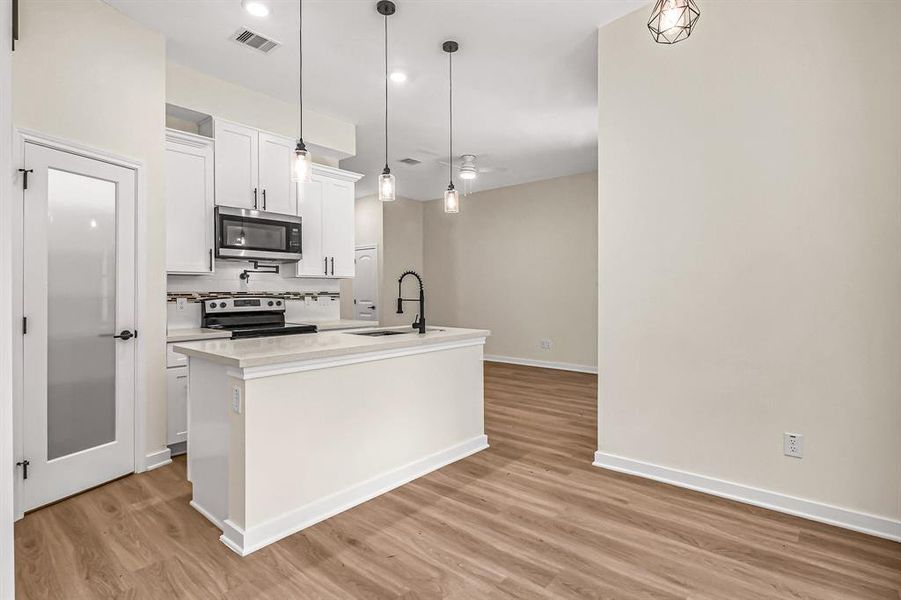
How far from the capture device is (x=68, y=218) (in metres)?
2.86

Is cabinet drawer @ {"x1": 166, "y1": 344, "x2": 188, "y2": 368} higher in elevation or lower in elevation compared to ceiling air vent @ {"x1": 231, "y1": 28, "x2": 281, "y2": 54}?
lower

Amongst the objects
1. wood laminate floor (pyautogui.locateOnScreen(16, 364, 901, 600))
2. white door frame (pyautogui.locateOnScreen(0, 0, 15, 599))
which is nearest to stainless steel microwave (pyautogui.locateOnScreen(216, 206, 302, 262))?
wood laminate floor (pyautogui.locateOnScreen(16, 364, 901, 600))

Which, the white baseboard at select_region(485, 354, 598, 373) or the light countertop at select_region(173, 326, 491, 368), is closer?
the light countertop at select_region(173, 326, 491, 368)

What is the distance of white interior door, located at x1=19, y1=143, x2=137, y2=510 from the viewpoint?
2.67m

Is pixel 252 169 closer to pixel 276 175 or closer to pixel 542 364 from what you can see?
pixel 276 175

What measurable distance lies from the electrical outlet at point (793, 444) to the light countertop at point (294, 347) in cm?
200

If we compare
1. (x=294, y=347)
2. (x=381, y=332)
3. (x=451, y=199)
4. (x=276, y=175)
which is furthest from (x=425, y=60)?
(x=294, y=347)

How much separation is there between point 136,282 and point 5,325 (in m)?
2.70

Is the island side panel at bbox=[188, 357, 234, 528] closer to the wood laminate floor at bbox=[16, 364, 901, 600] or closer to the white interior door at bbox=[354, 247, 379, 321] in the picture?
the wood laminate floor at bbox=[16, 364, 901, 600]

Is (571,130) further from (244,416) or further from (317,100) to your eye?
(244,416)

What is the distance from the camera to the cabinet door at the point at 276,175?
439cm

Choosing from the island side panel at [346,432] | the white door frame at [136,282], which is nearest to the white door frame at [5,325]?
the island side panel at [346,432]

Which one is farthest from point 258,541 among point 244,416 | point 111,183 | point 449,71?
point 449,71

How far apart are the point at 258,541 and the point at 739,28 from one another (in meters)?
3.69
